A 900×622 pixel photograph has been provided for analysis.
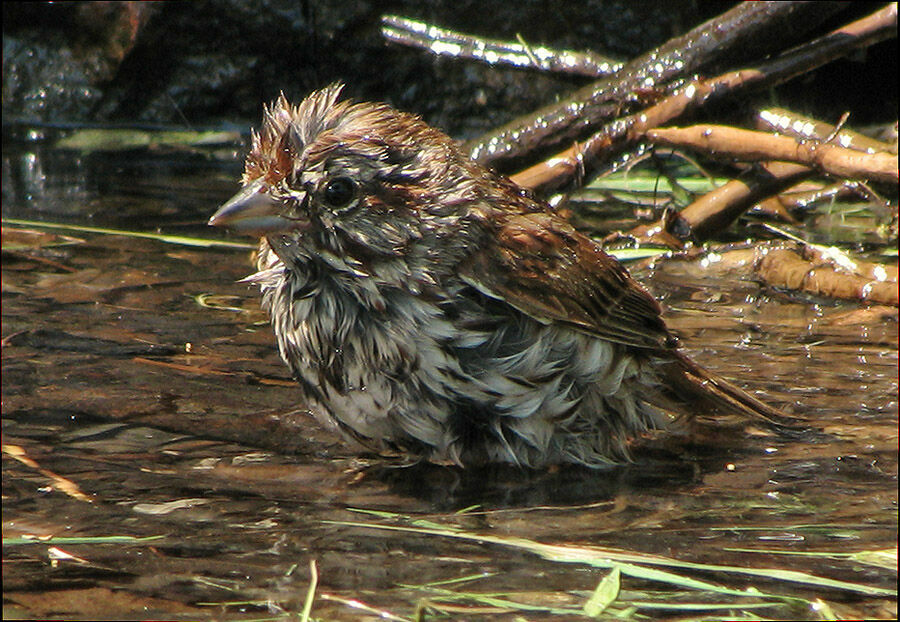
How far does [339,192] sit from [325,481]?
0.79 meters

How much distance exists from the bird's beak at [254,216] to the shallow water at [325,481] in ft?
2.22

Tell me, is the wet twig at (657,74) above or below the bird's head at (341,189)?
above

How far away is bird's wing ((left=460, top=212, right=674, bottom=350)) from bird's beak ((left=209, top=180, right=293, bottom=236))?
0.51 metres

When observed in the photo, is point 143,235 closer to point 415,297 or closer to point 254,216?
point 254,216

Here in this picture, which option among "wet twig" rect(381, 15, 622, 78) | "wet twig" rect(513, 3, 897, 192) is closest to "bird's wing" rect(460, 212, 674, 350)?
"wet twig" rect(513, 3, 897, 192)

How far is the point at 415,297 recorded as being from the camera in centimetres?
342

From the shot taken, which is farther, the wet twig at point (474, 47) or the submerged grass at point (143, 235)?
the wet twig at point (474, 47)

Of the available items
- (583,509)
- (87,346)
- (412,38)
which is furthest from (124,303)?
(412,38)

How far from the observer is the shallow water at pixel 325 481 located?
8.93 feet

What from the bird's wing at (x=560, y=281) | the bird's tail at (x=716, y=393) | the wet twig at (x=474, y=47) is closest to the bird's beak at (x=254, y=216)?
the bird's wing at (x=560, y=281)

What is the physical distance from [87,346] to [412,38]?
4826 mm

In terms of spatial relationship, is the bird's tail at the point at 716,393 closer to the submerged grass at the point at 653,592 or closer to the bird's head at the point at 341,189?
the bird's head at the point at 341,189

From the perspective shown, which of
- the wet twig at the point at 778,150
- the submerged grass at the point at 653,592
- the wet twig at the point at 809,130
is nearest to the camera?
the submerged grass at the point at 653,592

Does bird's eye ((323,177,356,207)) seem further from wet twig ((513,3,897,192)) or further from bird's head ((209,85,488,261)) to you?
wet twig ((513,3,897,192))
